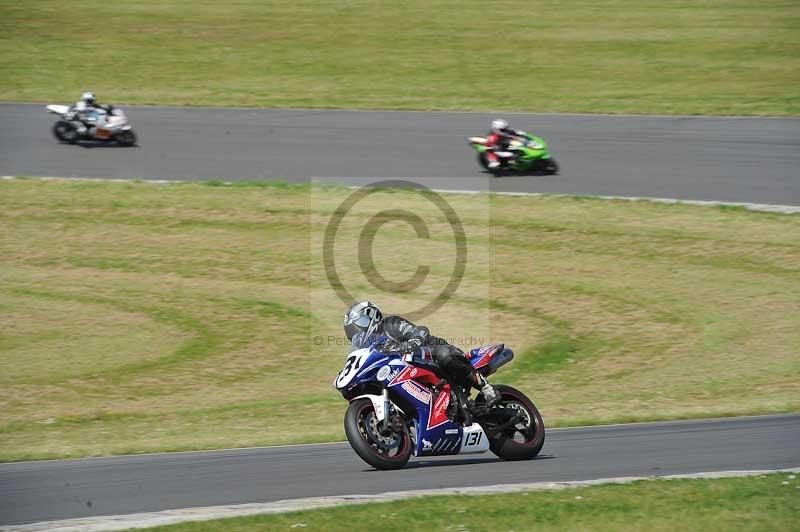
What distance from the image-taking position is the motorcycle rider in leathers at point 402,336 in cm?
1070

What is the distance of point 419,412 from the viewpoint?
10.6 metres

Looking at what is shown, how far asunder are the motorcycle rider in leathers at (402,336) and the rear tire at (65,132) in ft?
76.3

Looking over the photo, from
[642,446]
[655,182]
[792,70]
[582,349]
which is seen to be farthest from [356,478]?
[792,70]

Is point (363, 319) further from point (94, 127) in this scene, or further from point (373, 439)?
point (94, 127)

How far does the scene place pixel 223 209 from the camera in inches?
1025

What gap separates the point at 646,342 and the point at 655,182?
1070cm

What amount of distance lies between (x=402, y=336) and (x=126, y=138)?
903 inches

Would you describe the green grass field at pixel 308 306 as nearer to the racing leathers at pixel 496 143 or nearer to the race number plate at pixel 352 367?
the racing leathers at pixel 496 143

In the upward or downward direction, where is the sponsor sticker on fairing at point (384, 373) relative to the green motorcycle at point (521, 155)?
downward

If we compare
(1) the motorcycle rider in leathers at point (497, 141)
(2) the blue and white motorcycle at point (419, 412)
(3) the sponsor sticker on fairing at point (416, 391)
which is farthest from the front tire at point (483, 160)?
(3) the sponsor sticker on fairing at point (416, 391)

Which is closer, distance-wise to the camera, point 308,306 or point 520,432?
point 520,432

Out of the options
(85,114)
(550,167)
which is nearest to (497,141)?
(550,167)

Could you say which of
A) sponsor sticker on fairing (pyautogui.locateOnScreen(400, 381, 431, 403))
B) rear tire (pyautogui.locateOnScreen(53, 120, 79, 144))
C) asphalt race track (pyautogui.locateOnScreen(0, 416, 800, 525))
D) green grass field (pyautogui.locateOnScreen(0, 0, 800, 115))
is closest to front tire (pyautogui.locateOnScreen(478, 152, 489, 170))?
green grass field (pyautogui.locateOnScreen(0, 0, 800, 115))

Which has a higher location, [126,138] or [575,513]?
[126,138]
